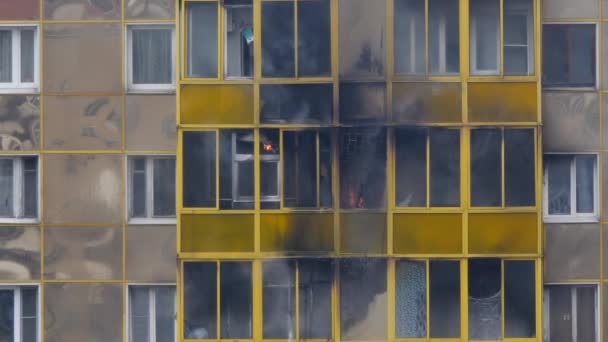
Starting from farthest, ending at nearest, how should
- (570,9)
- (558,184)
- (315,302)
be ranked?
1. (558,184)
2. (570,9)
3. (315,302)

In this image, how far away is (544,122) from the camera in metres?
20.2

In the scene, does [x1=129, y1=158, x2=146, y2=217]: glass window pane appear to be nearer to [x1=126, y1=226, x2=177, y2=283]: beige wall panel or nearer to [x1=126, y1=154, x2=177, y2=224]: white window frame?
[x1=126, y1=154, x2=177, y2=224]: white window frame

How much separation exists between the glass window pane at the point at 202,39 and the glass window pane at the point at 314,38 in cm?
171

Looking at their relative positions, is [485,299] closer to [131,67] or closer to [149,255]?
[149,255]

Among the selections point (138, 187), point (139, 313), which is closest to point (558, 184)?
point (138, 187)

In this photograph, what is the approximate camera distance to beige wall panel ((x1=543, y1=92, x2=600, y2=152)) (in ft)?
66.3

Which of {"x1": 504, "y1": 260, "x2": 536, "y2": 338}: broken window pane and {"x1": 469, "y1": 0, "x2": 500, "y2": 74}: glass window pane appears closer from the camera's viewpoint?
{"x1": 504, "y1": 260, "x2": 536, "y2": 338}: broken window pane

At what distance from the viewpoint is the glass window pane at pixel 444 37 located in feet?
63.4

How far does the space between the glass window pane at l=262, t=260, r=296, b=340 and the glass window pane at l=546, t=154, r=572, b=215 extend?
→ 567cm

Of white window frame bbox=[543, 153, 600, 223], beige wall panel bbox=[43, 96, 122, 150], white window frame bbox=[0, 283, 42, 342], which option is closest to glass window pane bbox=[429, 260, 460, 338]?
white window frame bbox=[543, 153, 600, 223]

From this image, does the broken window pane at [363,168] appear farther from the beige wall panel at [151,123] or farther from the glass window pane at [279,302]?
the beige wall panel at [151,123]

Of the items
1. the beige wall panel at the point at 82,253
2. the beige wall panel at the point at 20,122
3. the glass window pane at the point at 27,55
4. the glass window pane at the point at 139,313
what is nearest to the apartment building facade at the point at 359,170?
the glass window pane at the point at 139,313

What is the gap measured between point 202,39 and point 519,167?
22.0 feet

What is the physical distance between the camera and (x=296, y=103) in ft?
63.1
